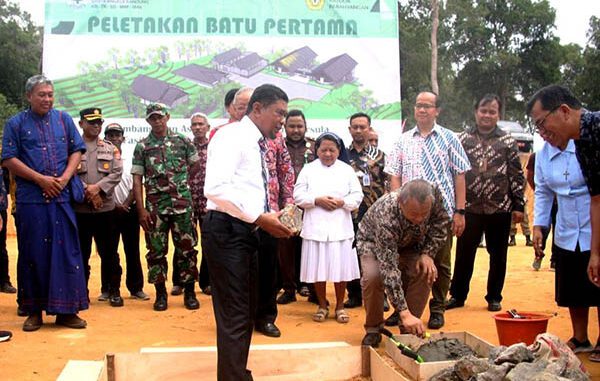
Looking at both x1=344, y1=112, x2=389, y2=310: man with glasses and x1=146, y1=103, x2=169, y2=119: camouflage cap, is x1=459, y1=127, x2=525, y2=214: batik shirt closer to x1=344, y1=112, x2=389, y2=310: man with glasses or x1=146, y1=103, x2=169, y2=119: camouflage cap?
x1=344, y1=112, x2=389, y2=310: man with glasses

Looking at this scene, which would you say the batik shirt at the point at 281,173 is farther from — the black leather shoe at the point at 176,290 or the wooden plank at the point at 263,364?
the black leather shoe at the point at 176,290

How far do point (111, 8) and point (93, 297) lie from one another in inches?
328

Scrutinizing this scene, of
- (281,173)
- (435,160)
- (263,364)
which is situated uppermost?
(435,160)

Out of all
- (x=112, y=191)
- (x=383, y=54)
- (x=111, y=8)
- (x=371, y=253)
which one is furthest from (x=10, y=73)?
(x=371, y=253)

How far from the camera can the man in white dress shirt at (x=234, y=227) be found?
384 centimetres

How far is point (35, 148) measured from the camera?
587 cm

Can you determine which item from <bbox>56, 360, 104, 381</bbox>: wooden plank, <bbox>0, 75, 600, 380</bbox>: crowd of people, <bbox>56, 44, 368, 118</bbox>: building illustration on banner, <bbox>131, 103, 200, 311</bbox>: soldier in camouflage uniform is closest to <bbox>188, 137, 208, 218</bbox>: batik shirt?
<bbox>0, 75, 600, 380</bbox>: crowd of people

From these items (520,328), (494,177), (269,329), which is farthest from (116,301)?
(520,328)

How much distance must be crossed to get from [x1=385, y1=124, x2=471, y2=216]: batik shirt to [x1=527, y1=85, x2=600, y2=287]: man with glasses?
2166mm

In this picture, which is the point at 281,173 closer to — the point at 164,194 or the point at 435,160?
the point at 164,194

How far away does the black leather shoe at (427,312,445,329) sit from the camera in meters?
6.11

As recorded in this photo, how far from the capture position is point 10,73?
31.1 m

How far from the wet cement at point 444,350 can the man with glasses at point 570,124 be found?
4.01ft

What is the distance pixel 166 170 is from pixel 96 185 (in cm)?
65
